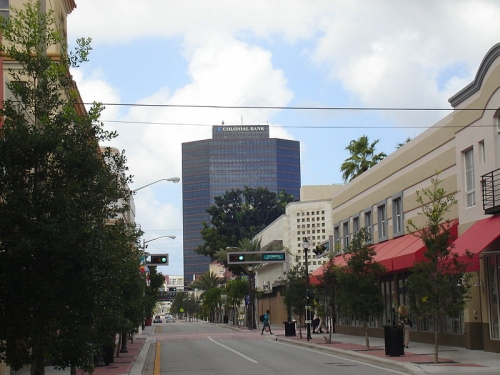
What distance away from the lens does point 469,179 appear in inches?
1214

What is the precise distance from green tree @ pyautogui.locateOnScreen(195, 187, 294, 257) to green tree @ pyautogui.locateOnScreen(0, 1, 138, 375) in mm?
94731

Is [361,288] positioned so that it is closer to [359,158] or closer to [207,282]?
[359,158]

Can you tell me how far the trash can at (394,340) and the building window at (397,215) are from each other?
13057mm

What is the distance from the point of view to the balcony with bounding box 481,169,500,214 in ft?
86.9

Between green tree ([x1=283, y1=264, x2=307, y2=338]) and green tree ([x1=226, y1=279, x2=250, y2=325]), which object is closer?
green tree ([x1=283, y1=264, x2=307, y2=338])

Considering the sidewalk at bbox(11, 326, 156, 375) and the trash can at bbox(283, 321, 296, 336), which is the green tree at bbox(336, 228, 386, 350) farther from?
the trash can at bbox(283, 321, 296, 336)

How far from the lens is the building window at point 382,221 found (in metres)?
43.5

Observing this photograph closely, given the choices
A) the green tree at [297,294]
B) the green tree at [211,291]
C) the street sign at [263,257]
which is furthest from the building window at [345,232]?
the green tree at [211,291]

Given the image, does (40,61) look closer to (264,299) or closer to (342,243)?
(342,243)

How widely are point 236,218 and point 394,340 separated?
91360 millimetres

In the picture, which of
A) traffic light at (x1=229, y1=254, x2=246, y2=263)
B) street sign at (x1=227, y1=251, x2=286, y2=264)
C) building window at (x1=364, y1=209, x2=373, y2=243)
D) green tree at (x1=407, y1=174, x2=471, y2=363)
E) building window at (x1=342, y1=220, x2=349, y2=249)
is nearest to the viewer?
green tree at (x1=407, y1=174, x2=471, y2=363)

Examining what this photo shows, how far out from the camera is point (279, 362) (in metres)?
27.6

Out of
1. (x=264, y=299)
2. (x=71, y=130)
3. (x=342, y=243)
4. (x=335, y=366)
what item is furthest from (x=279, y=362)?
(x=264, y=299)

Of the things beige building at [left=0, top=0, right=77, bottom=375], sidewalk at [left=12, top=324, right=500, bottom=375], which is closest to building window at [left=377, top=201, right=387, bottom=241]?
sidewalk at [left=12, top=324, right=500, bottom=375]
